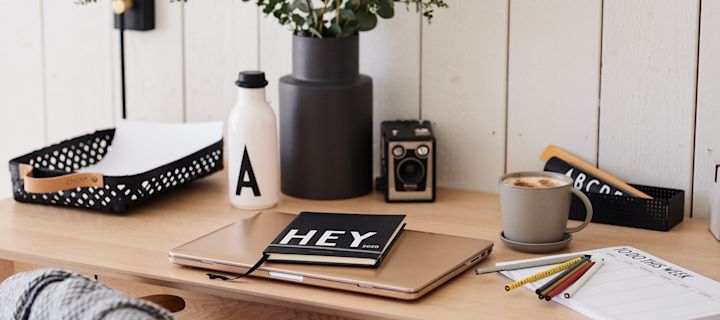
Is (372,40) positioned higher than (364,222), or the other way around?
(372,40)

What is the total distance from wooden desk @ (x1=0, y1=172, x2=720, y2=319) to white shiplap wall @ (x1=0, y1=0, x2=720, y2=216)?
0.12 m

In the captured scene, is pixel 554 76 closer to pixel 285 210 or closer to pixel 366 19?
pixel 366 19

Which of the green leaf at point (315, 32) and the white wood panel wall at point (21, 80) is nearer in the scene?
the green leaf at point (315, 32)

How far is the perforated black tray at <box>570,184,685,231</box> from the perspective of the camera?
1.44 meters

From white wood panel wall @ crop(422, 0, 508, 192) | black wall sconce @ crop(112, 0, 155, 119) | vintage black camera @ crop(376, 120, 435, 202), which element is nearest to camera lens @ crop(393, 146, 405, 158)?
vintage black camera @ crop(376, 120, 435, 202)

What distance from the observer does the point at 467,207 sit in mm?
1587

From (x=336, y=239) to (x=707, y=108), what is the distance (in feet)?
2.09

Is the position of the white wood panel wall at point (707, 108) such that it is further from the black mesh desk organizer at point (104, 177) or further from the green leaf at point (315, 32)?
the black mesh desk organizer at point (104, 177)

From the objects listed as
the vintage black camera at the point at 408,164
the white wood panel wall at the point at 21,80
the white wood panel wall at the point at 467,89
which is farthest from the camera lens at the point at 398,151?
the white wood panel wall at the point at 21,80

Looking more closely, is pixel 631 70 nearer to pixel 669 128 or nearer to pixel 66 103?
pixel 669 128

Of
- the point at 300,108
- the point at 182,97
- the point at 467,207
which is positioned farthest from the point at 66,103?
the point at 467,207

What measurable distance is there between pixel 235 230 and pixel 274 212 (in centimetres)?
11

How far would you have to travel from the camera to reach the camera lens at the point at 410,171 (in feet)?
5.20

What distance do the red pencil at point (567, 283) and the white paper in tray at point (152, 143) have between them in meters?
0.76
